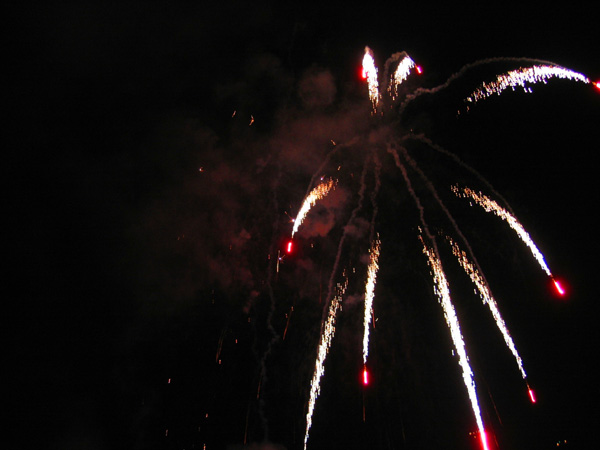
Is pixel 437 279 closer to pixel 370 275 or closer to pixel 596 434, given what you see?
pixel 370 275

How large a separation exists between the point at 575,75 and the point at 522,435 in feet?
45.9

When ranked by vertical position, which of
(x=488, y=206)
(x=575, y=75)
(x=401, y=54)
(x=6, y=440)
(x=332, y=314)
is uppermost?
(x=401, y=54)

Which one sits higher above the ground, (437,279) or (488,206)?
(488,206)

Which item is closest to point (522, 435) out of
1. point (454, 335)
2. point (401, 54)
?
point (454, 335)

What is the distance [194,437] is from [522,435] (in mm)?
12431

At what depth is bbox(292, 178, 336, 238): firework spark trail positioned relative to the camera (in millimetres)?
7556

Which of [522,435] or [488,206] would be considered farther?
[522,435]

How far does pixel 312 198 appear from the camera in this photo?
767cm

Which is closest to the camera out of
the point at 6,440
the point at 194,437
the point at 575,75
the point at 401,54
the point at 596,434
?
the point at 575,75

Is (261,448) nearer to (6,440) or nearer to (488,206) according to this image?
(6,440)

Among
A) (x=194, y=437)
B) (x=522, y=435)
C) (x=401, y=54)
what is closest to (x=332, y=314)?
(x=401, y=54)

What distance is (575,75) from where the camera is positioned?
6.66 metres

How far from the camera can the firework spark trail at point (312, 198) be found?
24.8ft

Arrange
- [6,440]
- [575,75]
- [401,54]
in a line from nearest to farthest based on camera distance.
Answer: [575,75] → [401,54] → [6,440]
